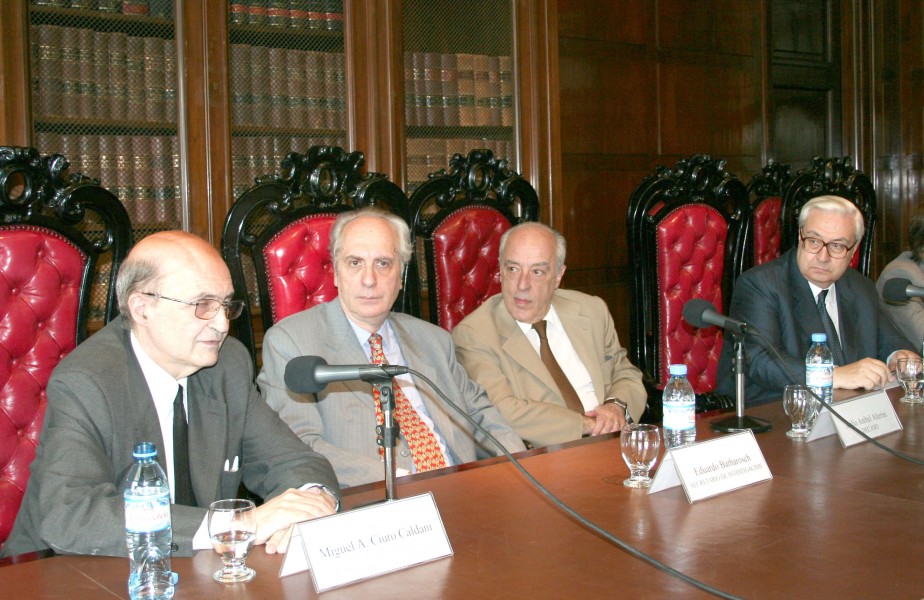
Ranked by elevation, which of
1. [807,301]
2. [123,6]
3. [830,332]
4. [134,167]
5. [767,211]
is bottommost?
[830,332]

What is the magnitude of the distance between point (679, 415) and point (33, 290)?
161 centimetres

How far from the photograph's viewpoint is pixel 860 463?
206cm

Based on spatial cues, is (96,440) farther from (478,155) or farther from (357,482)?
(478,155)

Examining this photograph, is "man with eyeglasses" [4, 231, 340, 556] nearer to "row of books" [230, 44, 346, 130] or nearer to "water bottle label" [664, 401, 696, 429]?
"water bottle label" [664, 401, 696, 429]

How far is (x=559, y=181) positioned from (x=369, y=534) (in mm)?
3279

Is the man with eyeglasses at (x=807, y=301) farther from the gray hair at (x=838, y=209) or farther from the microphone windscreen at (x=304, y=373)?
the microphone windscreen at (x=304, y=373)

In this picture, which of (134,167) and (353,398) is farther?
(134,167)

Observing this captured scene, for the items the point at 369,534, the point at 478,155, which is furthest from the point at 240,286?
the point at 369,534

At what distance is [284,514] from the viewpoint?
156 centimetres

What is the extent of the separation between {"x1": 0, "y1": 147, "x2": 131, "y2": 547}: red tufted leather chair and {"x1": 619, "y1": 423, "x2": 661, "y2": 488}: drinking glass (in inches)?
57.2

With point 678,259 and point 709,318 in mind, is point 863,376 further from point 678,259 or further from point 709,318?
point 678,259

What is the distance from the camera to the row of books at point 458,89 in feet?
13.4

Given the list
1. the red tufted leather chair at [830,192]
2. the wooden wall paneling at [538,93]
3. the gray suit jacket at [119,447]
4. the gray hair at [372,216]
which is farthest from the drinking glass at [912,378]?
the wooden wall paneling at [538,93]

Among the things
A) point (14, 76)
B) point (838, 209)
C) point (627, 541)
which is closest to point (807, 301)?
point (838, 209)
